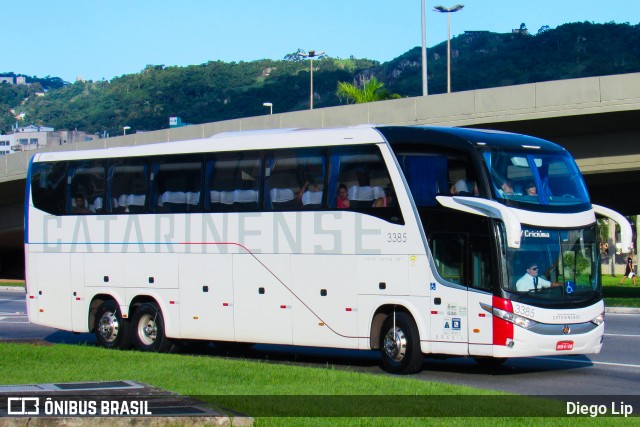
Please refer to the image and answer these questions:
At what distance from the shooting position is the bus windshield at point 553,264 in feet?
51.6

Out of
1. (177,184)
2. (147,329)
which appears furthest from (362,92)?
(147,329)

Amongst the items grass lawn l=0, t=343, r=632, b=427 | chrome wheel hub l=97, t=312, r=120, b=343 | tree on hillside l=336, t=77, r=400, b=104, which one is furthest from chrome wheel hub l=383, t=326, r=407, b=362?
tree on hillside l=336, t=77, r=400, b=104

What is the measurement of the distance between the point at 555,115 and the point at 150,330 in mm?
17200

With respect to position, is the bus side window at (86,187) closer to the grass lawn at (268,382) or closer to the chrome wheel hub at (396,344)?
the grass lawn at (268,382)

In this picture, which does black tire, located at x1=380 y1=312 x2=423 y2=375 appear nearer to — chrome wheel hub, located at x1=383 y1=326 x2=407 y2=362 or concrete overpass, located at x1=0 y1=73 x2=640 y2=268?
chrome wheel hub, located at x1=383 y1=326 x2=407 y2=362

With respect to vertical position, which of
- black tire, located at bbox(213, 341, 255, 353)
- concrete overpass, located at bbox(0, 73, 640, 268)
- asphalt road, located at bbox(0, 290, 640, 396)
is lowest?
asphalt road, located at bbox(0, 290, 640, 396)

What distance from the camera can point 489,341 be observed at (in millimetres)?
15773

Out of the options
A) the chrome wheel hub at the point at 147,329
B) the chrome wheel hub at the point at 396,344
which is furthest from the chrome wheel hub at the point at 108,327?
the chrome wheel hub at the point at 396,344

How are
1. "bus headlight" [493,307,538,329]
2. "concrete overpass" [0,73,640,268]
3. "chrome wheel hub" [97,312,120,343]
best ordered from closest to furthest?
"bus headlight" [493,307,538,329] < "chrome wheel hub" [97,312,120,343] < "concrete overpass" [0,73,640,268]

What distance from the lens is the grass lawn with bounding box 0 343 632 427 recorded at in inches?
412

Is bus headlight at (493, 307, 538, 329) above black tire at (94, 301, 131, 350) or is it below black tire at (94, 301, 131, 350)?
above

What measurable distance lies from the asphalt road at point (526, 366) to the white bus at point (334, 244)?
1.53 feet

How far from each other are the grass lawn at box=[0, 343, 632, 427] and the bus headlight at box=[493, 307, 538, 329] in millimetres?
1083

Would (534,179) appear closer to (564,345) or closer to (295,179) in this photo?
(564,345)
